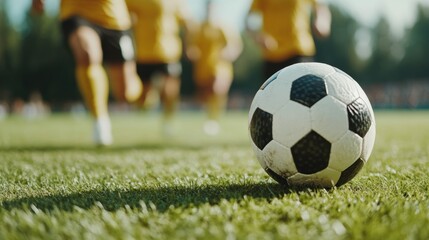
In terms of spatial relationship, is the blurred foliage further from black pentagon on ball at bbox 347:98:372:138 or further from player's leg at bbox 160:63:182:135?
black pentagon on ball at bbox 347:98:372:138

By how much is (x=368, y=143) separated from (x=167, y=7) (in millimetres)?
6339

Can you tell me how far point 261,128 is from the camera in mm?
2604

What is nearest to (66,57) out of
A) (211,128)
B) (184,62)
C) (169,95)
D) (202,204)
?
(184,62)

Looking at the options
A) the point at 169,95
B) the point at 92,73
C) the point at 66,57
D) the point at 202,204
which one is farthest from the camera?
the point at 66,57

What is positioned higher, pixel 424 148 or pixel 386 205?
pixel 386 205

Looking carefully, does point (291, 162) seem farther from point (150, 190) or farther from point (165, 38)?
point (165, 38)

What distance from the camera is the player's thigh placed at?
5172mm

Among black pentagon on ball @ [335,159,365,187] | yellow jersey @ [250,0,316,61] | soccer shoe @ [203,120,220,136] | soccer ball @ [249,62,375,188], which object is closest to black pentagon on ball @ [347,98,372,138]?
soccer ball @ [249,62,375,188]

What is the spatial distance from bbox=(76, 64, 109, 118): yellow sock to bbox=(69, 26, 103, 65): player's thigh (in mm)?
91

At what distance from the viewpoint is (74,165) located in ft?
12.6

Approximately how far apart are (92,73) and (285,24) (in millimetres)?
2984

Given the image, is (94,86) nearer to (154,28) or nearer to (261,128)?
(154,28)

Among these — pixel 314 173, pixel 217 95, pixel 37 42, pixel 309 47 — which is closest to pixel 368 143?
pixel 314 173

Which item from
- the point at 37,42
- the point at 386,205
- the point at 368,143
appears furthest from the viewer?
the point at 37,42
